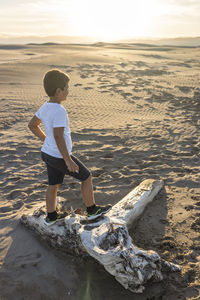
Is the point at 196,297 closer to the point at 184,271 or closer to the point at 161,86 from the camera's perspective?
the point at 184,271

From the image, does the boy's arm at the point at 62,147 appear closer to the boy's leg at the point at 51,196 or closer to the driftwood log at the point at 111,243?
the boy's leg at the point at 51,196

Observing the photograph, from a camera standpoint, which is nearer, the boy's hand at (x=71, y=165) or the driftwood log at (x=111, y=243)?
the driftwood log at (x=111, y=243)

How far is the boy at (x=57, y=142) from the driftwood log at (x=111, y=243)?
0.16 metres

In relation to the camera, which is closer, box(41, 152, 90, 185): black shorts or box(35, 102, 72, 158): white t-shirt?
box(35, 102, 72, 158): white t-shirt

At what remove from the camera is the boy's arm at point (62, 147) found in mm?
2785

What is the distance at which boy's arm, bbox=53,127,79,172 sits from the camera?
9.14 feet

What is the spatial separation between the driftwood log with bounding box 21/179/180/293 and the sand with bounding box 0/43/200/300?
131 mm

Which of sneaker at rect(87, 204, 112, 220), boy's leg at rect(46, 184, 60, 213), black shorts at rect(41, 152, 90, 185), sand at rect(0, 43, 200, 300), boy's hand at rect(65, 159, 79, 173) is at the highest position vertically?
boy's hand at rect(65, 159, 79, 173)

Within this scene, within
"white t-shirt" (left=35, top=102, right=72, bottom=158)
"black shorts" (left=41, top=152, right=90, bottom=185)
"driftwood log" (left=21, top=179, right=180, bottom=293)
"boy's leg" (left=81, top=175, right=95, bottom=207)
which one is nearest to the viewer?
"driftwood log" (left=21, top=179, right=180, bottom=293)

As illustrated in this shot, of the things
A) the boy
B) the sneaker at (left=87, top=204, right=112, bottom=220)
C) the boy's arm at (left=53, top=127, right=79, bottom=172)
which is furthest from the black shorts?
the sneaker at (left=87, top=204, right=112, bottom=220)

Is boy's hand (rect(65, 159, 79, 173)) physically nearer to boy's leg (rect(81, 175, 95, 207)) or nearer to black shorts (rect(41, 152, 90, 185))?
black shorts (rect(41, 152, 90, 185))

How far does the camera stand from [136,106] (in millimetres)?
10031

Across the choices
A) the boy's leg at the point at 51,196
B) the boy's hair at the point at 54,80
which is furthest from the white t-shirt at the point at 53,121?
the boy's leg at the point at 51,196

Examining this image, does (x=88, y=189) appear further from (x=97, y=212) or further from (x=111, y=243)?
(x=111, y=243)
